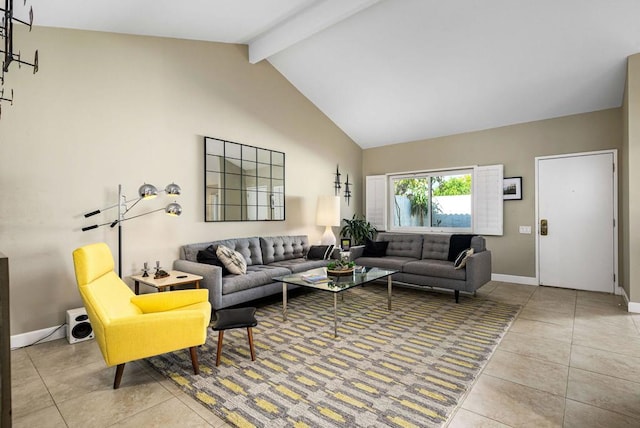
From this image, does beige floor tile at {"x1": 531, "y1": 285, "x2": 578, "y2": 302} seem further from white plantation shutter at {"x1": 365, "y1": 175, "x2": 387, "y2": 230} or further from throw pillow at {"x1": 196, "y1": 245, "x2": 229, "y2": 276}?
throw pillow at {"x1": 196, "y1": 245, "x2": 229, "y2": 276}

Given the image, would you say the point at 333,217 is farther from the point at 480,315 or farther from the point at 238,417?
the point at 238,417

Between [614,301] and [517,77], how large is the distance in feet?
10.6

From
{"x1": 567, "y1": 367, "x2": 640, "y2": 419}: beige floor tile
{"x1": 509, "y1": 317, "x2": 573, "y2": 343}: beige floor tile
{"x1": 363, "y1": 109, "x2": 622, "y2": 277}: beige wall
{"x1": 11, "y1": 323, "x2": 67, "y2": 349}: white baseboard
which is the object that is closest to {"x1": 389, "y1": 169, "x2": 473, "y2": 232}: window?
{"x1": 363, "y1": 109, "x2": 622, "y2": 277}: beige wall

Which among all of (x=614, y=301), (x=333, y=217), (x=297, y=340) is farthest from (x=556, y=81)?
(x=297, y=340)

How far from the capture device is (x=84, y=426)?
190 centimetres

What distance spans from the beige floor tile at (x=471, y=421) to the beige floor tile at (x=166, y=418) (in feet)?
4.64

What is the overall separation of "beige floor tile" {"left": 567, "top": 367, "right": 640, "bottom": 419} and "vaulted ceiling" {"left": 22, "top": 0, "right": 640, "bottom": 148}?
348 cm

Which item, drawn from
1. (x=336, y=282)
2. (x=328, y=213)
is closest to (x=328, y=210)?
(x=328, y=213)

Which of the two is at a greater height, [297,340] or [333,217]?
[333,217]

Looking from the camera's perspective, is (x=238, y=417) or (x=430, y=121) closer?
(x=238, y=417)

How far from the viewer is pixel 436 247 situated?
527 centimetres

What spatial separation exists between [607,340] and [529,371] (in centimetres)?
123

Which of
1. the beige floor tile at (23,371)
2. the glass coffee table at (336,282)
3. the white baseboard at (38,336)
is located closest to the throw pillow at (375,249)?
the glass coffee table at (336,282)

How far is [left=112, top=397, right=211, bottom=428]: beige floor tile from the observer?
190 cm
